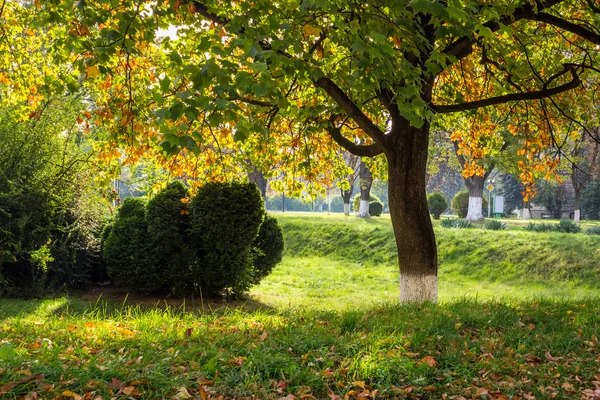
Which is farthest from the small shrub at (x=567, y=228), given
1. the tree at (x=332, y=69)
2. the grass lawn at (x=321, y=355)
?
the grass lawn at (x=321, y=355)

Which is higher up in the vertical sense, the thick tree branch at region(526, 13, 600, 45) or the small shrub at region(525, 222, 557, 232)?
the thick tree branch at region(526, 13, 600, 45)

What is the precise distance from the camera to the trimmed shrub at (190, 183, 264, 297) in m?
9.01

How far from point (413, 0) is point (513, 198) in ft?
131

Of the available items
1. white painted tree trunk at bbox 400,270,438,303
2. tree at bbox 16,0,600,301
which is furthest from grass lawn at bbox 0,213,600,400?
tree at bbox 16,0,600,301

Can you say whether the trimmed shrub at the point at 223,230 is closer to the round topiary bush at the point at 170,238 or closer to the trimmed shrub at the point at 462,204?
the round topiary bush at the point at 170,238

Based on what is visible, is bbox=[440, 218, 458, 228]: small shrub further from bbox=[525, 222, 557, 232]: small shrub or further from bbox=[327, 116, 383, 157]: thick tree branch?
bbox=[327, 116, 383, 157]: thick tree branch

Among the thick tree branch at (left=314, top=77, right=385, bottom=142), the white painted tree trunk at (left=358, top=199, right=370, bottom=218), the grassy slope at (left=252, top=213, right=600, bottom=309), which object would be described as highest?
the thick tree branch at (left=314, top=77, right=385, bottom=142)

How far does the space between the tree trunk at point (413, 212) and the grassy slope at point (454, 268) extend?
3384 millimetres

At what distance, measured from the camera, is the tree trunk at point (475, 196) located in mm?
23453

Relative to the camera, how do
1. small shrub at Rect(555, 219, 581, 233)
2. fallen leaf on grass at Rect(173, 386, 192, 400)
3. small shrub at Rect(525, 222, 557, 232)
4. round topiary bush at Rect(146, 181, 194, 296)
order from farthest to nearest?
small shrub at Rect(525, 222, 557, 232)
small shrub at Rect(555, 219, 581, 233)
round topiary bush at Rect(146, 181, 194, 296)
fallen leaf on grass at Rect(173, 386, 192, 400)

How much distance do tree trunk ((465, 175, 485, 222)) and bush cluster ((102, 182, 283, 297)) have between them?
16382mm

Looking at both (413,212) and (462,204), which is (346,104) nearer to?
(413,212)

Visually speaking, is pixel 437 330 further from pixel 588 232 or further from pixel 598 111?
pixel 588 232

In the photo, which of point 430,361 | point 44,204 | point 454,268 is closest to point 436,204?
point 454,268
